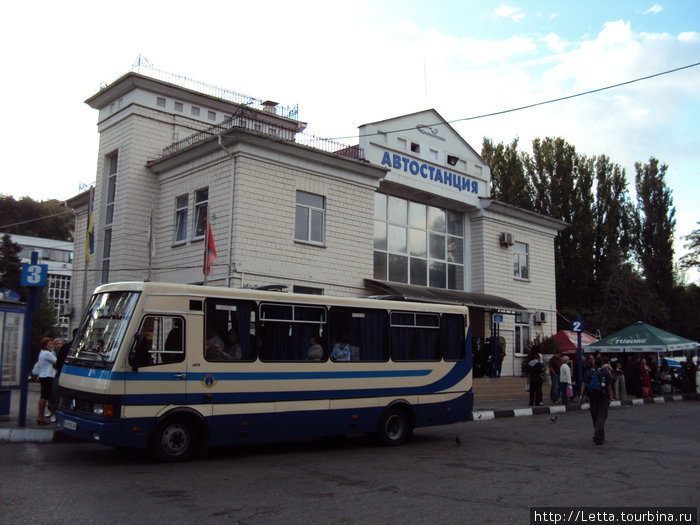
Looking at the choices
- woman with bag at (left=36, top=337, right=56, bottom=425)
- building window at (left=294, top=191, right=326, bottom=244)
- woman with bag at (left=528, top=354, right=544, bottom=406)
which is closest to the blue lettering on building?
building window at (left=294, top=191, right=326, bottom=244)

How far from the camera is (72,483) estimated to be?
7438 mm

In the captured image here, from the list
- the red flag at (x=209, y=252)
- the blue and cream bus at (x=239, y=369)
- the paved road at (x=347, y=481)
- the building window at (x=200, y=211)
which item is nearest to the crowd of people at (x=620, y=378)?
the paved road at (x=347, y=481)

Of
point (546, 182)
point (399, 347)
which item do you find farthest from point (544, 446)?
point (546, 182)

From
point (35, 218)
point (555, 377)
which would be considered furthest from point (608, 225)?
point (35, 218)

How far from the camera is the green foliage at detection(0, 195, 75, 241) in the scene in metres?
57.1

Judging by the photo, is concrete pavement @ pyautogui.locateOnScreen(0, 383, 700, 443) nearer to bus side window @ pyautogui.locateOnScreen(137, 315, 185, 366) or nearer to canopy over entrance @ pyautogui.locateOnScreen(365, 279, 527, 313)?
bus side window @ pyautogui.locateOnScreen(137, 315, 185, 366)

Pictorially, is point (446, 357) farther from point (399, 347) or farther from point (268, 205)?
point (268, 205)

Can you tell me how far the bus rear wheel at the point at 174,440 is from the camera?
358 inches

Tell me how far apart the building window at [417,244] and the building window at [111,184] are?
10768mm

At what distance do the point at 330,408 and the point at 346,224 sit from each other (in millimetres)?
12388

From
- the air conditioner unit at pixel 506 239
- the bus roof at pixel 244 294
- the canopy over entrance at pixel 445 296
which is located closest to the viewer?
the bus roof at pixel 244 294

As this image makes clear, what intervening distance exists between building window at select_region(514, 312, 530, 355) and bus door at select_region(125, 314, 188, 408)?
22759 mm

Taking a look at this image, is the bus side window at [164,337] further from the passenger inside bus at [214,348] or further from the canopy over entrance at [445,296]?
the canopy over entrance at [445,296]

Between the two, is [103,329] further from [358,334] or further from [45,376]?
[358,334]
